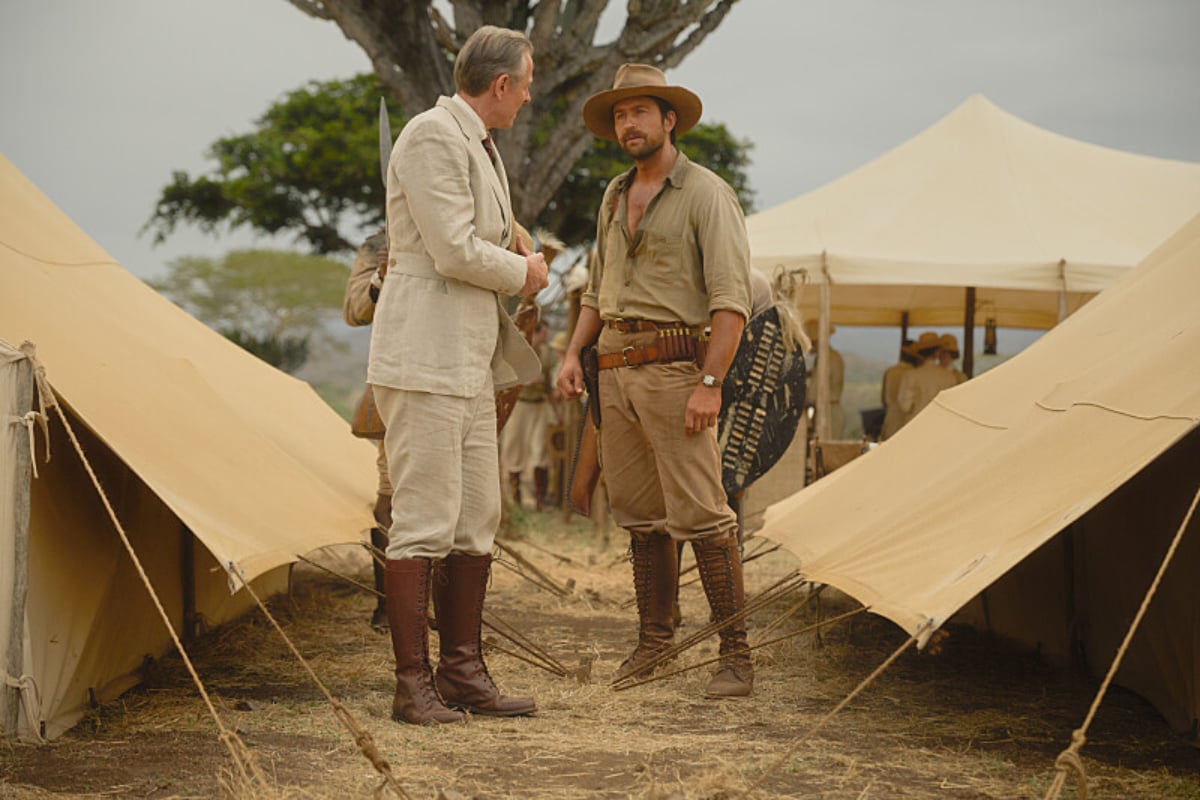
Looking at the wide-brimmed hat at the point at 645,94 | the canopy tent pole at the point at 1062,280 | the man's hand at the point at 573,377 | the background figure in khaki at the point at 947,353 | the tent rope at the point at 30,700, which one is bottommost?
the tent rope at the point at 30,700

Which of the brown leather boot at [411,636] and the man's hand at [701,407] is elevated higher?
the man's hand at [701,407]

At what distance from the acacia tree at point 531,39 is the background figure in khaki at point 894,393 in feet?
9.90

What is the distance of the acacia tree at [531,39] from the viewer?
895 cm

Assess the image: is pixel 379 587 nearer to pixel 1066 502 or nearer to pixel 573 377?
pixel 573 377

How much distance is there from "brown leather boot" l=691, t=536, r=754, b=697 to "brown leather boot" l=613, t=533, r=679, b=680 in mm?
200

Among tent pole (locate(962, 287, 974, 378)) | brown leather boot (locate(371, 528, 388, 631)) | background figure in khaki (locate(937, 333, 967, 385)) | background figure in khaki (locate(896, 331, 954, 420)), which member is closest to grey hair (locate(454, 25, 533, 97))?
brown leather boot (locate(371, 528, 388, 631))

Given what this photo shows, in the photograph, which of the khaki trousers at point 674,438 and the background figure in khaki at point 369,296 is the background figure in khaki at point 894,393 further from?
the khaki trousers at point 674,438

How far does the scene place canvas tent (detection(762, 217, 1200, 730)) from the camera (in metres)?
3.14

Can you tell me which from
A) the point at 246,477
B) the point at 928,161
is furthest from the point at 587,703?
the point at 928,161

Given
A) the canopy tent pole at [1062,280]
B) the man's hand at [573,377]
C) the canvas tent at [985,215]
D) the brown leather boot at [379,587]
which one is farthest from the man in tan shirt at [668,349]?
the canopy tent pole at [1062,280]

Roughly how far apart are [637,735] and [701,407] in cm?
96

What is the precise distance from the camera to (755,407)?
503 cm

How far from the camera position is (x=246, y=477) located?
157 inches

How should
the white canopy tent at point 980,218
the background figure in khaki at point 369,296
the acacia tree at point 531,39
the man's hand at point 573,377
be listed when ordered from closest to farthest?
the man's hand at point 573,377
the background figure in khaki at point 369,296
the acacia tree at point 531,39
the white canopy tent at point 980,218
